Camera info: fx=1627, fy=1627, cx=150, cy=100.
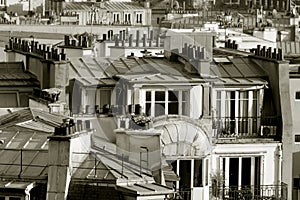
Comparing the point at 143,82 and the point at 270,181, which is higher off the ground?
the point at 143,82

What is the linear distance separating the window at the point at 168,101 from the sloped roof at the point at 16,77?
7.02 metres

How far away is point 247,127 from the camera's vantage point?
4850 cm

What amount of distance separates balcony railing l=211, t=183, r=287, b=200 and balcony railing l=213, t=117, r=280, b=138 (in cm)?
169

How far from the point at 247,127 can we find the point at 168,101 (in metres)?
3.89

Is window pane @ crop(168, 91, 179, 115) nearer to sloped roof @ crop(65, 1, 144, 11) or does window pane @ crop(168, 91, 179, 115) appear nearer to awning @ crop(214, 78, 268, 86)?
awning @ crop(214, 78, 268, 86)

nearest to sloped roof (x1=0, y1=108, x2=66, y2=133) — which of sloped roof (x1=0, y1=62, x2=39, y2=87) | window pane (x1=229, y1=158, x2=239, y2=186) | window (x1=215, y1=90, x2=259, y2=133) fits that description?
window pane (x1=229, y1=158, x2=239, y2=186)

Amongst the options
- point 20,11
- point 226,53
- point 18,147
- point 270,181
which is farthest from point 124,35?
point 20,11

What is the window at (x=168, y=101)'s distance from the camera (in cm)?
4534

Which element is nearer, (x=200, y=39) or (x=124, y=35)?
(x=200, y=39)

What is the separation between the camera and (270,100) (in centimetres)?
4850

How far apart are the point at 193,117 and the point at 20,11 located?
109 meters

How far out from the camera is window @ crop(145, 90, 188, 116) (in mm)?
45344

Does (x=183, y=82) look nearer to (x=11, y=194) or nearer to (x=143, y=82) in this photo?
(x=143, y=82)

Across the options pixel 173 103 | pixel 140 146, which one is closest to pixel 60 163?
pixel 140 146
